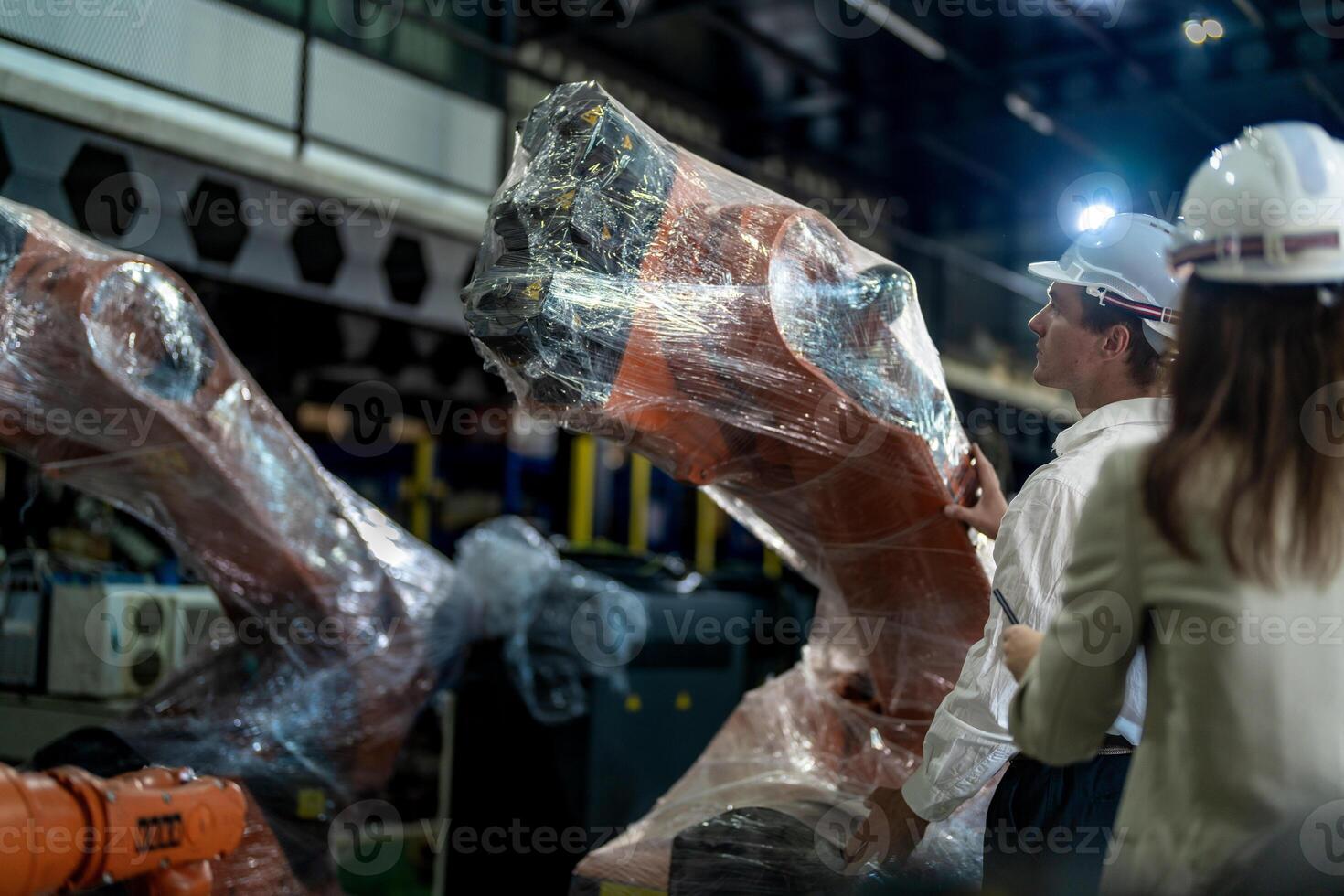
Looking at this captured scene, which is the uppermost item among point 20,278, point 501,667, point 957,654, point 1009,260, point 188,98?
point 1009,260

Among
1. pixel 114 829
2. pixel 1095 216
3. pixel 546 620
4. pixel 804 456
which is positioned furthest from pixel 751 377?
pixel 546 620

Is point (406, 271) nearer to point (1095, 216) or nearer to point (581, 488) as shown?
point (581, 488)

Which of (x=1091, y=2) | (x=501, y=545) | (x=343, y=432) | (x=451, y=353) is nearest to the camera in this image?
(x=501, y=545)

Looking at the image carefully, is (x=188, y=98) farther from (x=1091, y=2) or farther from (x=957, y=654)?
(x=1091, y=2)

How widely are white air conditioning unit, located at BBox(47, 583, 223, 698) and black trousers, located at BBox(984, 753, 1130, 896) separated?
8.16ft

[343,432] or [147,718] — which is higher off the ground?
[343,432]

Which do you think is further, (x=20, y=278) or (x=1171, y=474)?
(x=20, y=278)

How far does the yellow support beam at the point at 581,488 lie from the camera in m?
6.80

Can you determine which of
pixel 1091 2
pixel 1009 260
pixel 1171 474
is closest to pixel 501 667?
pixel 1171 474

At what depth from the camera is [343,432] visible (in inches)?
365

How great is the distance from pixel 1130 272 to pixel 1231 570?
2.90 ft

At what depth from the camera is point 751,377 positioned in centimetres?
200

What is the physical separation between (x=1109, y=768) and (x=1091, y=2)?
6172mm

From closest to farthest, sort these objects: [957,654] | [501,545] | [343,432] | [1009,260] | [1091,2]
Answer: [957,654] → [501,545] → [1091,2] → [343,432] → [1009,260]
